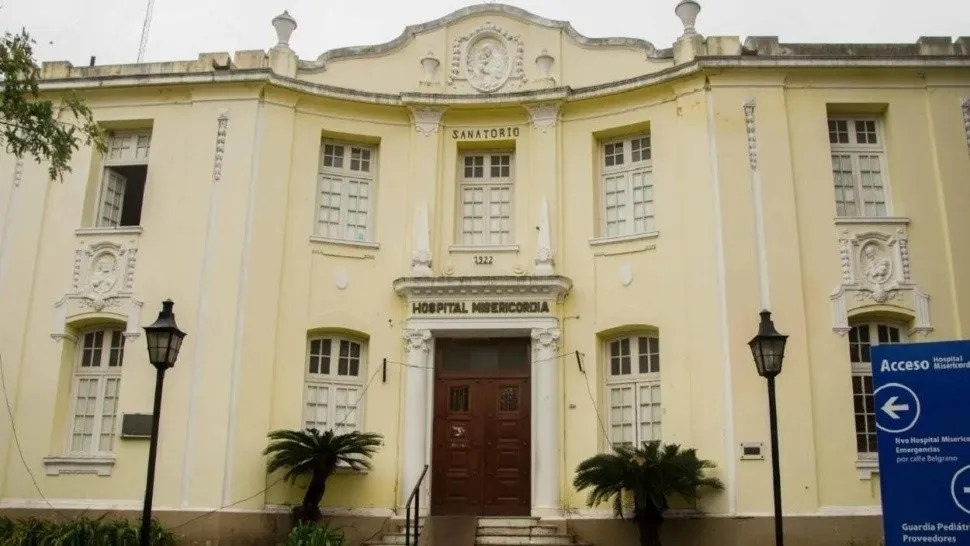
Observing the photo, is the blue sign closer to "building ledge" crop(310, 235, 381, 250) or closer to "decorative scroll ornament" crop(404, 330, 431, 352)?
"decorative scroll ornament" crop(404, 330, 431, 352)

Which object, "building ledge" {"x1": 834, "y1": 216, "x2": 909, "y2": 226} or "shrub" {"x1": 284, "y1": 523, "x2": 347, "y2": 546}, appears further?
"building ledge" {"x1": 834, "y1": 216, "x2": 909, "y2": 226}

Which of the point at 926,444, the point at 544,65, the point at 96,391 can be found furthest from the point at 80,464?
the point at 926,444

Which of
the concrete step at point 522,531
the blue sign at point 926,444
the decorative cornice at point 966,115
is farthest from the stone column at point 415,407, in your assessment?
the decorative cornice at point 966,115

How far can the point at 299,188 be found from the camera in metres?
15.9

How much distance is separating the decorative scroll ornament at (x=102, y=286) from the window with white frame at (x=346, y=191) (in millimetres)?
3128

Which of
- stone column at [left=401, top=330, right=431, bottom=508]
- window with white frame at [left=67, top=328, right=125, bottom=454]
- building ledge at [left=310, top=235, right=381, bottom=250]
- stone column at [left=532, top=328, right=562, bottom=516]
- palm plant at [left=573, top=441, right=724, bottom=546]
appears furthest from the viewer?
building ledge at [left=310, top=235, right=381, bottom=250]

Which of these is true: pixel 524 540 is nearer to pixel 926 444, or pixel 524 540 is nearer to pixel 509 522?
pixel 509 522

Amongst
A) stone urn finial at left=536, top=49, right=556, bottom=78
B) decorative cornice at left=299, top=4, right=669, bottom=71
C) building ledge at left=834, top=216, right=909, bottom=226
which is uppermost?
decorative cornice at left=299, top=4, right=669, bottom=71

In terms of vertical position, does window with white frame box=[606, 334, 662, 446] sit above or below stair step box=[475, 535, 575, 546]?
above

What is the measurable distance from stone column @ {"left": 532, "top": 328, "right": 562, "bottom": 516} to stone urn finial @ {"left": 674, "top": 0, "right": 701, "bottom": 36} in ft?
18.2

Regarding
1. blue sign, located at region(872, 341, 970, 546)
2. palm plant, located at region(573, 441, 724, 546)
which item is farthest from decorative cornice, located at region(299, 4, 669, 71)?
blue sign, located at region(872, 341, 970, 546)

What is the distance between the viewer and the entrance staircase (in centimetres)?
1354

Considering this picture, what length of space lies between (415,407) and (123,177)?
6.70 meters

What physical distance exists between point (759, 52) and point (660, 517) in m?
7.57
